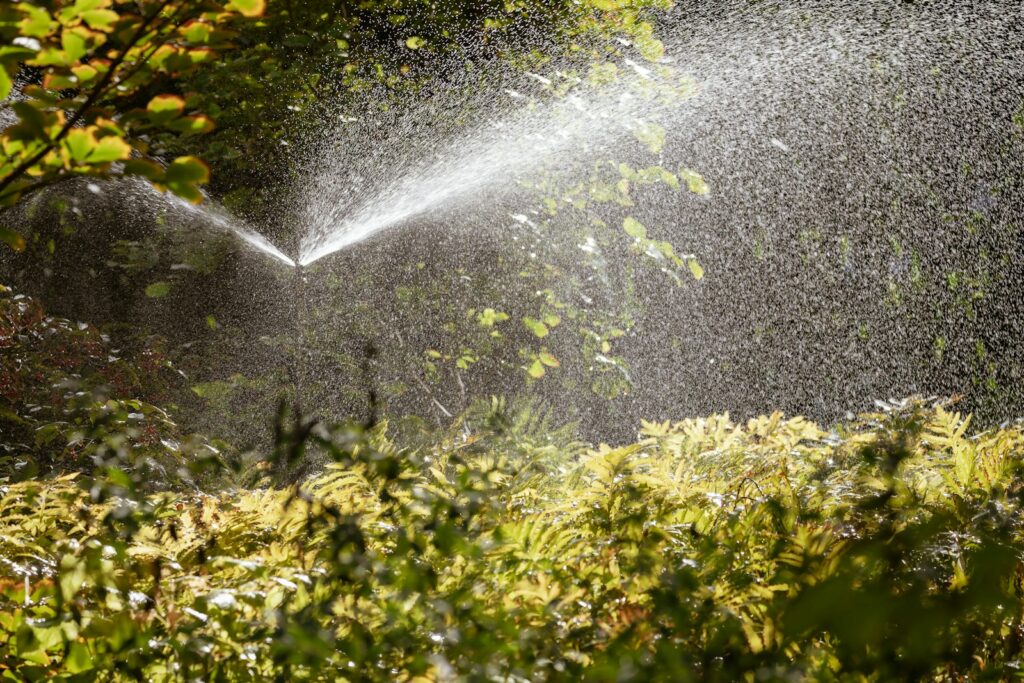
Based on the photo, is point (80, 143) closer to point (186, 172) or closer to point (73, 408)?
point (186, 172)

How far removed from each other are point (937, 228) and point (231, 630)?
27.1 ft

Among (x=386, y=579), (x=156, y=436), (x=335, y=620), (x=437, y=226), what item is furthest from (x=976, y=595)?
(x=437, y=226)

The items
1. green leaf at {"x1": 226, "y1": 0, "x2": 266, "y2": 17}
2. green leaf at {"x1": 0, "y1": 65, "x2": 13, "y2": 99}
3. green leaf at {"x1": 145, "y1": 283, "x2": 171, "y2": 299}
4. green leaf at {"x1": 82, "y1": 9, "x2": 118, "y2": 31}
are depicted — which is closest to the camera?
green leaf at {"x1": 0, "y1": 65, "x2": 13, "y2": 99}

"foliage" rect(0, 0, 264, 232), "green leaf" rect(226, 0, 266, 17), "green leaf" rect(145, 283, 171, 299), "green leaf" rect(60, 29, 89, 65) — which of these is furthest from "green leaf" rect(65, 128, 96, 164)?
"green leaf" rect(145, 283, 171, 299)

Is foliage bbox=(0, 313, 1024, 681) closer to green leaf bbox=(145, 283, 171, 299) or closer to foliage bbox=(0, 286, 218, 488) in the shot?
foliage bbox=(0, 286, 218, 488)

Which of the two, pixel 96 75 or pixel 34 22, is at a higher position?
pixel 34 22

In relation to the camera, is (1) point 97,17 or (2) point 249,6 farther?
(2) point 249,6

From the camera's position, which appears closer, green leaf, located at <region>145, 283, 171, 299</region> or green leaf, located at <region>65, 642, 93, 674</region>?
green leaf, located at <region>65, 642, 93, 674</region>

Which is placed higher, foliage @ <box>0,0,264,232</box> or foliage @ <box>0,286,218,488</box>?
foliage @ <box>0,0,264,232</box>

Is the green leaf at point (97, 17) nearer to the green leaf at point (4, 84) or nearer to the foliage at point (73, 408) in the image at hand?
the green leaf at point (4, 84)

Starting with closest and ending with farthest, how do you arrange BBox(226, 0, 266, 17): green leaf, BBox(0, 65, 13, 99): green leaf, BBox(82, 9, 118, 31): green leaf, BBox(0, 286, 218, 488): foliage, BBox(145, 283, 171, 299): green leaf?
BBox(0, 65, 13, 99): green leaf, BBox(82, 9, 118, 31): green leaf, BBox(226, 0, 266, 17): green leaf, BBox(0, 286, 218, 488): foliage, BBox(145, 283, 171, 299): green leaf

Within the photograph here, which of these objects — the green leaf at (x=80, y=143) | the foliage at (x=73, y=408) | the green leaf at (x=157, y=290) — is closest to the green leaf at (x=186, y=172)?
the green leaf at (x=80, y=143)

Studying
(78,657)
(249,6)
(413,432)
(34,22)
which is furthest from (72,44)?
(413,432)

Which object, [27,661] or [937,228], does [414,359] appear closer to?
[27,661]
